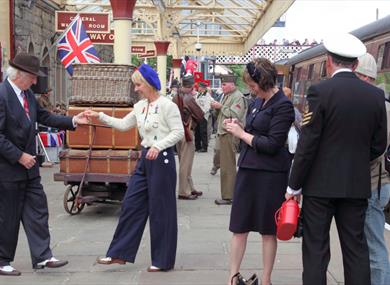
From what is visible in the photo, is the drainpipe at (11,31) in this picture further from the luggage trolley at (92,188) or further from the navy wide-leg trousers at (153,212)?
the navy wide-leg trousers at (153,212)

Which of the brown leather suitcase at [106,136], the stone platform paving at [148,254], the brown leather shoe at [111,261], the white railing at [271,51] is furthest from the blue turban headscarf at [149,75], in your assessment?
the white railing at [271,51]

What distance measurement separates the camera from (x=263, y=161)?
4.53m

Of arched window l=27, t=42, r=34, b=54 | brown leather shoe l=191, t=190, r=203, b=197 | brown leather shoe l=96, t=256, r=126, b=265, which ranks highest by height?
arched window l=27, t=42, r=34, b=54

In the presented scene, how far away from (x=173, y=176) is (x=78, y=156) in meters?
2.52

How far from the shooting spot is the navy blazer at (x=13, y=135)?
509cm

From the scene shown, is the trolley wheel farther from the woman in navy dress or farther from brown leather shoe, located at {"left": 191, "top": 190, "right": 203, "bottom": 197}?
the woman in navy dress

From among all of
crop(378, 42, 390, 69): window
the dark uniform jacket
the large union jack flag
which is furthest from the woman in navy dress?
the large union jack flag

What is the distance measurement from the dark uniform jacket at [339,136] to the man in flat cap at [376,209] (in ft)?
0.74

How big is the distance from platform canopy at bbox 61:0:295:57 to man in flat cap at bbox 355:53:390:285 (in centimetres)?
1002

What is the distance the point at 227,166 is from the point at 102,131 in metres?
2.13

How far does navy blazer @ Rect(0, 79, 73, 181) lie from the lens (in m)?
5.09

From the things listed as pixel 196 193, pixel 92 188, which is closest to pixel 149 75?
pixel 92 188

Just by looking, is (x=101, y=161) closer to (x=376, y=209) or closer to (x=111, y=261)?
(x=111, y=261)

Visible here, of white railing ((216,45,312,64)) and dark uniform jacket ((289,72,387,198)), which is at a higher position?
white railing ((216,45,312,64))
